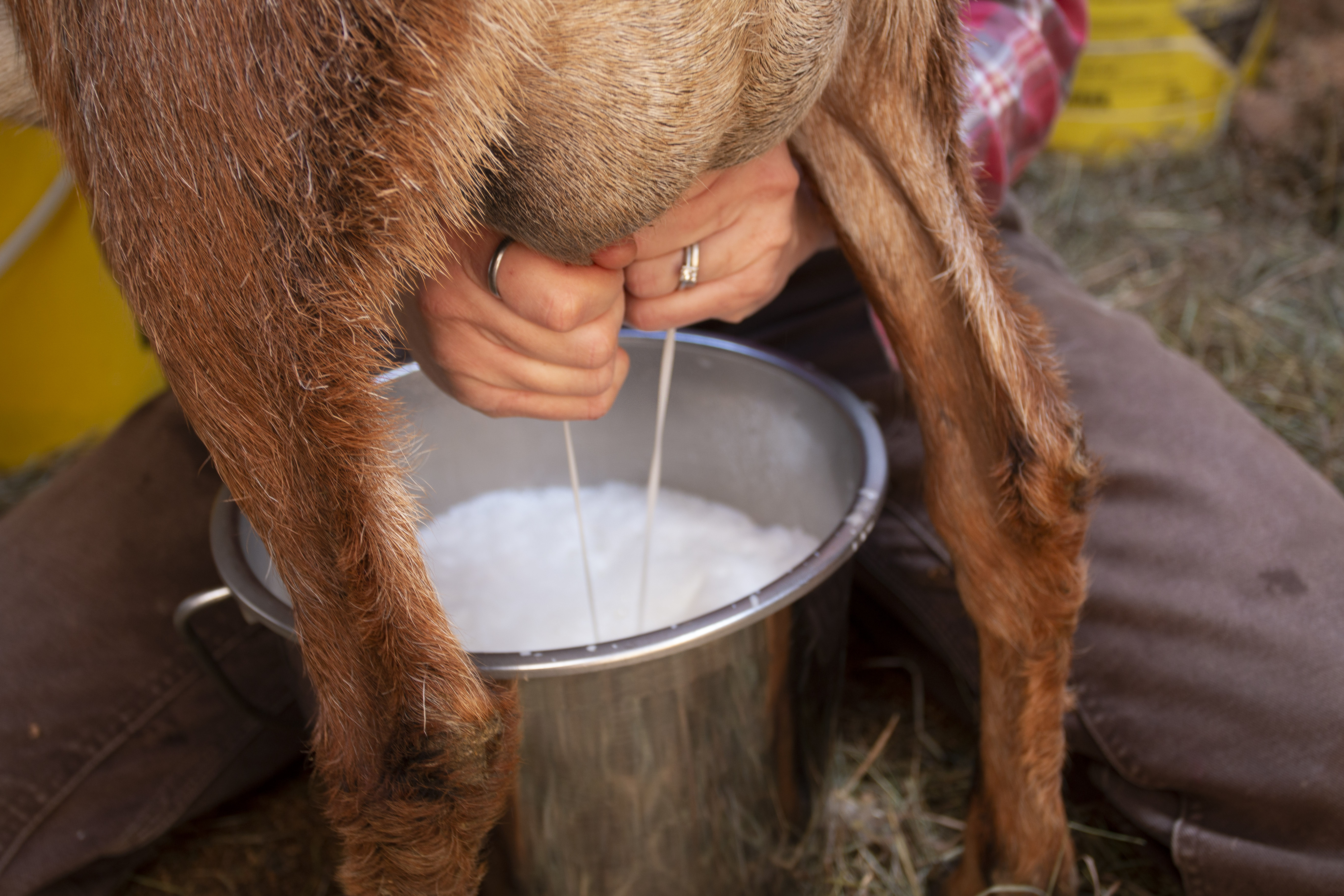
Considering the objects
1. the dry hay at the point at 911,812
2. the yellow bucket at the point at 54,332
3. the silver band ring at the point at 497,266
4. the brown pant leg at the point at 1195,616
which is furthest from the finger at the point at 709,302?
the yellow bucket at the point at 54,332

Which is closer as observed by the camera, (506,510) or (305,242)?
(305,242)

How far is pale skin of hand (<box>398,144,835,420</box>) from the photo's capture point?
545 millimetres

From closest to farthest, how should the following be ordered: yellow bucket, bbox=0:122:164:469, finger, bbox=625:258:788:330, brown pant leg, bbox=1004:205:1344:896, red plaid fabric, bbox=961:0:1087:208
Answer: finger, bbox=625:258:788:330
brown pant leg, bbox=1004:205:1344:896
red plaid fabric, bbox=961:0:1087:208
yellow bucket, bbox=0:122:164:469

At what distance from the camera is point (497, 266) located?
0.54 m

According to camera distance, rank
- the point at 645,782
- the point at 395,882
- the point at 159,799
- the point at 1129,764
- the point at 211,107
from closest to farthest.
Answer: the point at 211,107, the point at 395,882, the point at 645,782, the point at 1129,764, the point at 159,799

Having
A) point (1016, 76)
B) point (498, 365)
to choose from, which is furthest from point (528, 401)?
point (1016, 76)

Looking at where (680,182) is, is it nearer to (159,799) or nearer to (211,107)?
(211,107)

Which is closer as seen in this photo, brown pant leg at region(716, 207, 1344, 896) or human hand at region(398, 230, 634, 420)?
human hand at region(398, 230, 634, 420)

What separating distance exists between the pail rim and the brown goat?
1.9 inches

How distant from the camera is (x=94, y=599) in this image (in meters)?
0.93

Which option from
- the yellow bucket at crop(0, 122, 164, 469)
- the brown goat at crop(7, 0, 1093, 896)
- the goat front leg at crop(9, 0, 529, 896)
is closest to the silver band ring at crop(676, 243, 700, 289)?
the brown goat at crop(7, 0, 1093, 896)

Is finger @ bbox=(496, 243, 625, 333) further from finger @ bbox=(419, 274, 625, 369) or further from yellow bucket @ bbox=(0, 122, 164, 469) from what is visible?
yellow bucket @ bbox=(0, 122, 164, 469)

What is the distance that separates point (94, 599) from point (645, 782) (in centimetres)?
60

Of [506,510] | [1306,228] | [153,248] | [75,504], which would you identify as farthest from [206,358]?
[1306,228]
